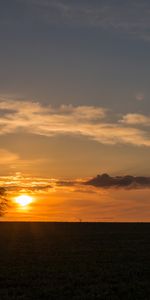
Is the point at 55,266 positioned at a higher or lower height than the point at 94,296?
higher

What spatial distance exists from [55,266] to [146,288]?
31.3ft

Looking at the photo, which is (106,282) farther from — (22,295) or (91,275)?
(22,295)

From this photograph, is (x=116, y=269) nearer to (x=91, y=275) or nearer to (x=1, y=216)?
(x=91, y=275)

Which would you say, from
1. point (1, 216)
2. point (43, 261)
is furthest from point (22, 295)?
point (1, 216)

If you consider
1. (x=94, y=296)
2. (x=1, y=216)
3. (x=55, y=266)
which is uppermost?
(x=1, y=216)

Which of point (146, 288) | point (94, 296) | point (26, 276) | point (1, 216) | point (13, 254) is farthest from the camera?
point (1, 216)

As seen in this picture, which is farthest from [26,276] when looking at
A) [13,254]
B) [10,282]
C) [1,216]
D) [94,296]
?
[1,216]

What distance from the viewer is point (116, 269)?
34.0 metres

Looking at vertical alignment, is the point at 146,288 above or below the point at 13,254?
below

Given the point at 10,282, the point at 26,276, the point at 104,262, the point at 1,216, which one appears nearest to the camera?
the point at 10,282

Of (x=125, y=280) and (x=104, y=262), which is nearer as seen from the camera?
(x=125, y=280)

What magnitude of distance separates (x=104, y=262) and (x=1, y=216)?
40.5 ft

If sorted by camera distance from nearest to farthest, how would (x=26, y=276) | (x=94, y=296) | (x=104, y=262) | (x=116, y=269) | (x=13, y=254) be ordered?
(x=94, y=296) → (x=26, y=276) → (x=116, y=269) → (x=104, y=262) → (x=13, y=254)

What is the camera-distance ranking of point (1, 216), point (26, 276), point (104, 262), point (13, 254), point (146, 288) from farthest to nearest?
point (1, 216) → point (13, 254) → point (104, 262) → point (26, 276) → point (146, 288)
